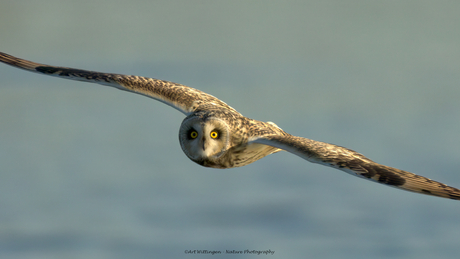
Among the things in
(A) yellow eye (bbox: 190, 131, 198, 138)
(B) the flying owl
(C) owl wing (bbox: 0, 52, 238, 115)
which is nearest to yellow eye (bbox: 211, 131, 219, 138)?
(B) the flying owl

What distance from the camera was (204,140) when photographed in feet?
48.8

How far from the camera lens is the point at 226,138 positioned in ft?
50.0

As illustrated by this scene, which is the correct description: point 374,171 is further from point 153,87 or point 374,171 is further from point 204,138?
point 153,87

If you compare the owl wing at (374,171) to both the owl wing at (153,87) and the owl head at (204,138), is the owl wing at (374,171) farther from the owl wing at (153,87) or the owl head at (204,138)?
the owl wing at (153,87)

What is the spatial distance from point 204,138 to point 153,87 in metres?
3.85

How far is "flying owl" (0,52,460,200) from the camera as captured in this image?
1266 centimetres

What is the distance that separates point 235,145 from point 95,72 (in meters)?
6.01

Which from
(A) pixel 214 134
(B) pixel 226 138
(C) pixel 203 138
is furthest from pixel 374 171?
(C) pixel 203 138

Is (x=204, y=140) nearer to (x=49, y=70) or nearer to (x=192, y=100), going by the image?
(x=192, y=100)

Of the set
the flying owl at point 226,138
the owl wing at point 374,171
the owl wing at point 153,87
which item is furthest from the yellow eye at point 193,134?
the owl wing at point 374,171

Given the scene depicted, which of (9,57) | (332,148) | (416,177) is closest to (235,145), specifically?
(332,148)

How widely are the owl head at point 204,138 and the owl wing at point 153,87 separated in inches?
69.2

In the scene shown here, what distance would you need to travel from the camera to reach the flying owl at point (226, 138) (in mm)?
12664

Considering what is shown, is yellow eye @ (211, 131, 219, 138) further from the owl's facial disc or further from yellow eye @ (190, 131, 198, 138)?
yellow eye @ (190, 131, 198, 138)
